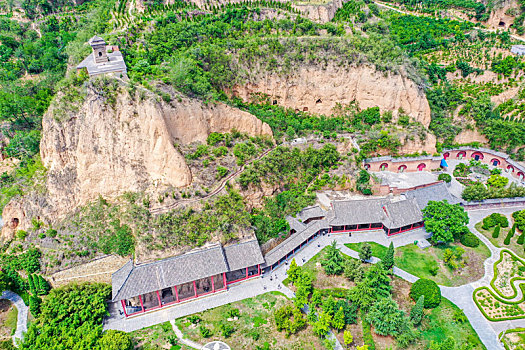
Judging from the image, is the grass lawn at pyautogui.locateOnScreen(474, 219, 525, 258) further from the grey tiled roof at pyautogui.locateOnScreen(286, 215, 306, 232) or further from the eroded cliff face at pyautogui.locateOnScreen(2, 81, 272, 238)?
the eroded cliff face at pyautogui.locateOnScreen(2, 81, 272, 238)

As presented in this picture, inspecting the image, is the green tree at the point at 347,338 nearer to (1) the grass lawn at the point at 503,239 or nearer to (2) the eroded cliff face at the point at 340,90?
(1) the grass lawn at the point at 503,239

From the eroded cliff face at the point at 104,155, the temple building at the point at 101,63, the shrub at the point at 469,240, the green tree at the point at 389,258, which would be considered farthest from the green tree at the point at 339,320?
the temple building at the point at 101,63

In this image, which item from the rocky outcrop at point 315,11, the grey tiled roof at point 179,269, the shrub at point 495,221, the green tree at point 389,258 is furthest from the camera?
the rocky outcrop at point 315,11

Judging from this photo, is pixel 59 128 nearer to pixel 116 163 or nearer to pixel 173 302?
pixel 116 163

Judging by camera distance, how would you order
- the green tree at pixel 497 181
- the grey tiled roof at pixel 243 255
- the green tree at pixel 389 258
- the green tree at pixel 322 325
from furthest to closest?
the green tree at pixel 497 181 → the grey tiled roof at pixel 243 255 → the green tree at pixel 389 258 → the green tree at pixel 322 325

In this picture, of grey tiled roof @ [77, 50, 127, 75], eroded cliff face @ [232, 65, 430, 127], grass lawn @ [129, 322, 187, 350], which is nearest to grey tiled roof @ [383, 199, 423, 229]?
eroded cliff face @ [232, 65, 430, 127]

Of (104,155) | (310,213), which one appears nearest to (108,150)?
(104,155)
